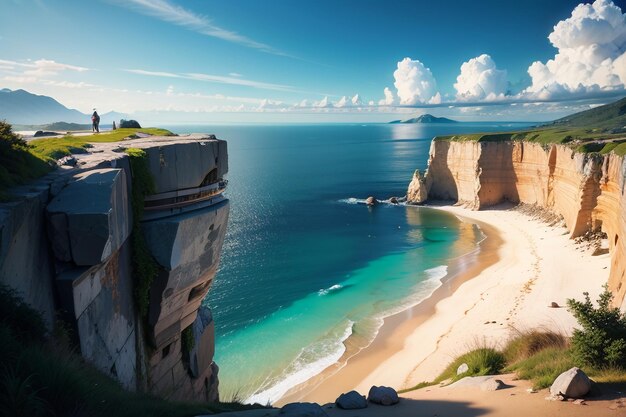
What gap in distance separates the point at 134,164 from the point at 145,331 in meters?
4.32

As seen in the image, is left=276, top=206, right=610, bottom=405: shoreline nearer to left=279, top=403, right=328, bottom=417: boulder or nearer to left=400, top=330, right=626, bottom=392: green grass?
left=400, top=330, right=626, bottom=392: green grass

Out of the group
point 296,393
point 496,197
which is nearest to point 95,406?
point 296,393

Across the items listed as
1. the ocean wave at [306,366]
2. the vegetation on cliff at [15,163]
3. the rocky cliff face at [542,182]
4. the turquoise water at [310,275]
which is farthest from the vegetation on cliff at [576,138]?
the vegetation on cliff at [15,163]

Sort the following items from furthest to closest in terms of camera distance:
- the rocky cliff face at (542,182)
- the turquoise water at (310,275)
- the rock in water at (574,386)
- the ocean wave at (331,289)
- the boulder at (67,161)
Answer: the ocean wave at (331,289) → the rocky cliff face at (542,182) → the turquoise water at (310,275) → the boulder at (67,161) → the rock in water at (574,386)

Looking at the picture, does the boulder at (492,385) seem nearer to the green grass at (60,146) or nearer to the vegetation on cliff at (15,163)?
the vegetation on cliff at (15,163)

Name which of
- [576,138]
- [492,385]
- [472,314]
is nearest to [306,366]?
[472,314]

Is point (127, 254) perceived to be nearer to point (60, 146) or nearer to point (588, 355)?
point (60, 146)

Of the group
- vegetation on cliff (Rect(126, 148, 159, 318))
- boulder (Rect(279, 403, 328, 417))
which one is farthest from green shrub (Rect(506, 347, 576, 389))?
vegetation on cliff (Rect(126, 148, 159, 318))

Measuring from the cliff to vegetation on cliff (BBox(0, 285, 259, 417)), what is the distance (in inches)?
16.6

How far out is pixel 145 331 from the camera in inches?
456

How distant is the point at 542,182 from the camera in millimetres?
55688

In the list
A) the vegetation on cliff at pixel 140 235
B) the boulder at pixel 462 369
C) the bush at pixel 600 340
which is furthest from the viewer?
the boulder at pixel 462 369

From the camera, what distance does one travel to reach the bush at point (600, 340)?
1143 cm

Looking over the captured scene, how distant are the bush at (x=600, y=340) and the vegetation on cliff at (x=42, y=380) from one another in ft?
34.5
